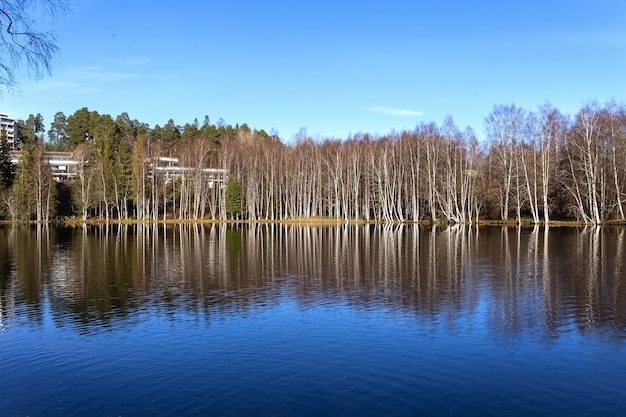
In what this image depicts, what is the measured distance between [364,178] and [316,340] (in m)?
81.6

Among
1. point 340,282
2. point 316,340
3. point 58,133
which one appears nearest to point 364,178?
point 340,282

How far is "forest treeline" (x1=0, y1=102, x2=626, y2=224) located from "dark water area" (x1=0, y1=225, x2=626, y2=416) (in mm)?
47312

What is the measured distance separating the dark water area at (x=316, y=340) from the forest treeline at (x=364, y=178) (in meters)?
47.3

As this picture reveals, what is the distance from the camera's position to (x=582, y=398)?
1061 cm

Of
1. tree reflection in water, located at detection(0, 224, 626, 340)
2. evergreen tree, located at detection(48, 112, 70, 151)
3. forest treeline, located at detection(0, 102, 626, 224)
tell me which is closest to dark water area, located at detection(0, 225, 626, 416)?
tree reflection in water, located at detection(0, 224, 626, 340)

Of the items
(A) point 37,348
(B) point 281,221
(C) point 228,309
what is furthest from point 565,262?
(B) point 281,221

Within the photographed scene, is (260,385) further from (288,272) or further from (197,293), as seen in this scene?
(288,272)

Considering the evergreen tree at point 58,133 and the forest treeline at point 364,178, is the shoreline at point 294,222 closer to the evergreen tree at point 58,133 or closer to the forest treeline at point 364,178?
the forest treeline at point 364,178

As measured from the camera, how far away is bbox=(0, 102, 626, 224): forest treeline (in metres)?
71.6

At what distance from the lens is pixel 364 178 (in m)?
95.6

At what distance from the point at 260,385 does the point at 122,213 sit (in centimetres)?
9901

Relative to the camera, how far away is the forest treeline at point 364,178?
7156 centimetres

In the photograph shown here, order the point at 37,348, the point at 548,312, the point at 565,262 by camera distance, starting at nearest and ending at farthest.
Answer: the point at 37,348 → the point at 548,312 → the point at 565,262

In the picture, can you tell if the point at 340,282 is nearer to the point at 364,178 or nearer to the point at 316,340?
the point at 316,340
